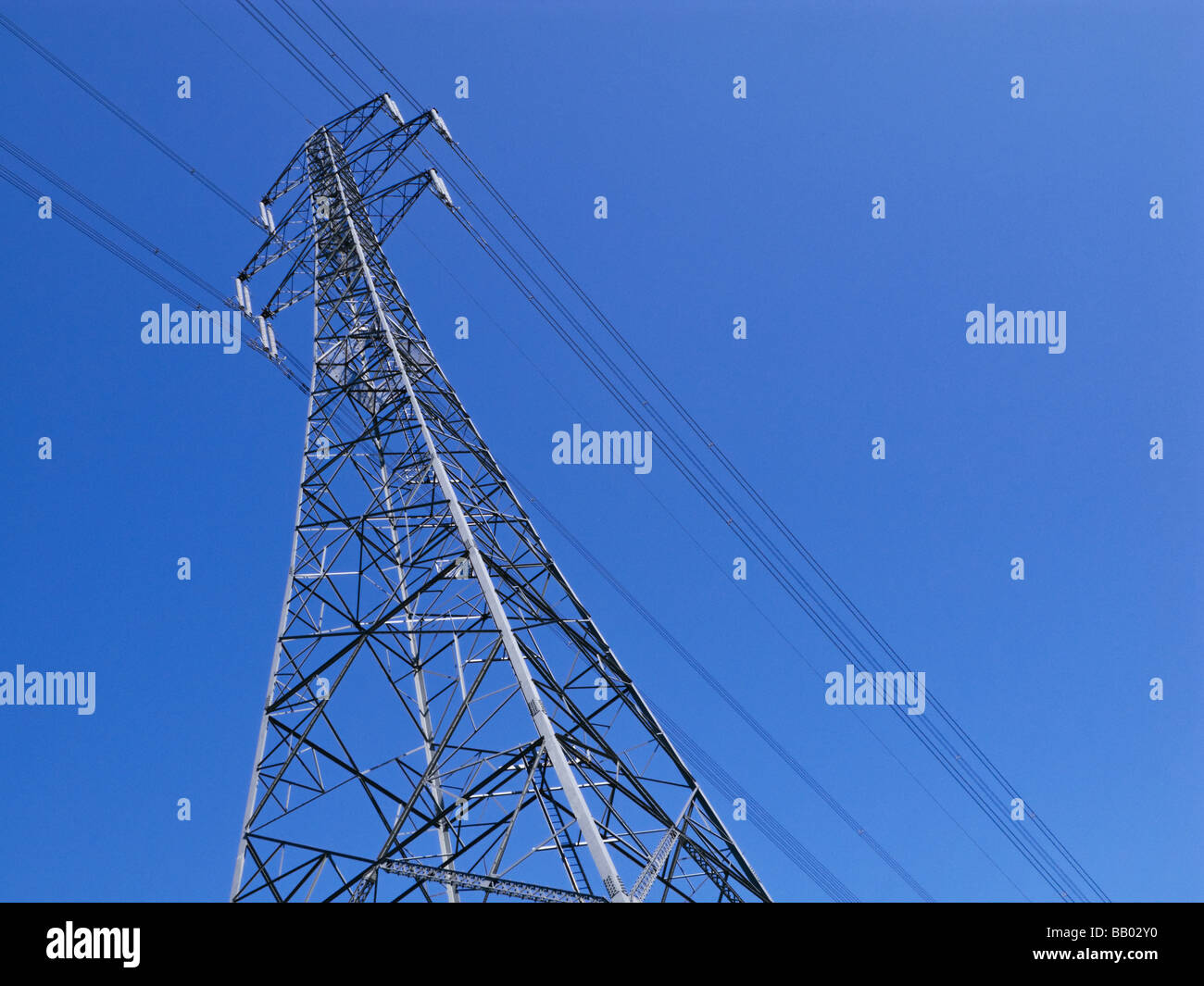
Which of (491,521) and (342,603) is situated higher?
(491,521)

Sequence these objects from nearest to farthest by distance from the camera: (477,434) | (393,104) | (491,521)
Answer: (491,521), (477,434), (393,104)
